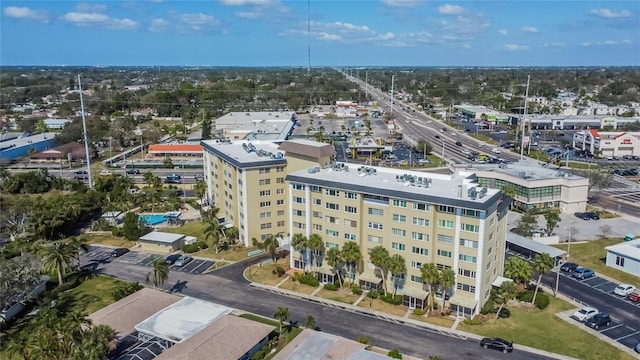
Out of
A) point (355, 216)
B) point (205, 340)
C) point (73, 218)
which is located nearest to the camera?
point (205, 340)

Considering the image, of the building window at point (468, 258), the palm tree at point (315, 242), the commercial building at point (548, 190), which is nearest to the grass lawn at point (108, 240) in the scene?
the palm tree at point (315, 242)

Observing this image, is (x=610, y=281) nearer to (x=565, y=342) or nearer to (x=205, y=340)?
(x=565, y=342)

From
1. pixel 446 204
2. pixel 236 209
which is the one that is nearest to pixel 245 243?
pixel 236 209

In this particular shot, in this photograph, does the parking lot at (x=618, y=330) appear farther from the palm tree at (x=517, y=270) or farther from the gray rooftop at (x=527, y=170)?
the gray rooftop at (x=527, y=170)

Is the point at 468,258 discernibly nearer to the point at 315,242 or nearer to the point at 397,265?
the point at 397,265

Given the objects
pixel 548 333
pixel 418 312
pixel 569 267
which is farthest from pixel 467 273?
pixel 569 267

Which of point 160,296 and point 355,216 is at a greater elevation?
point 355,216
